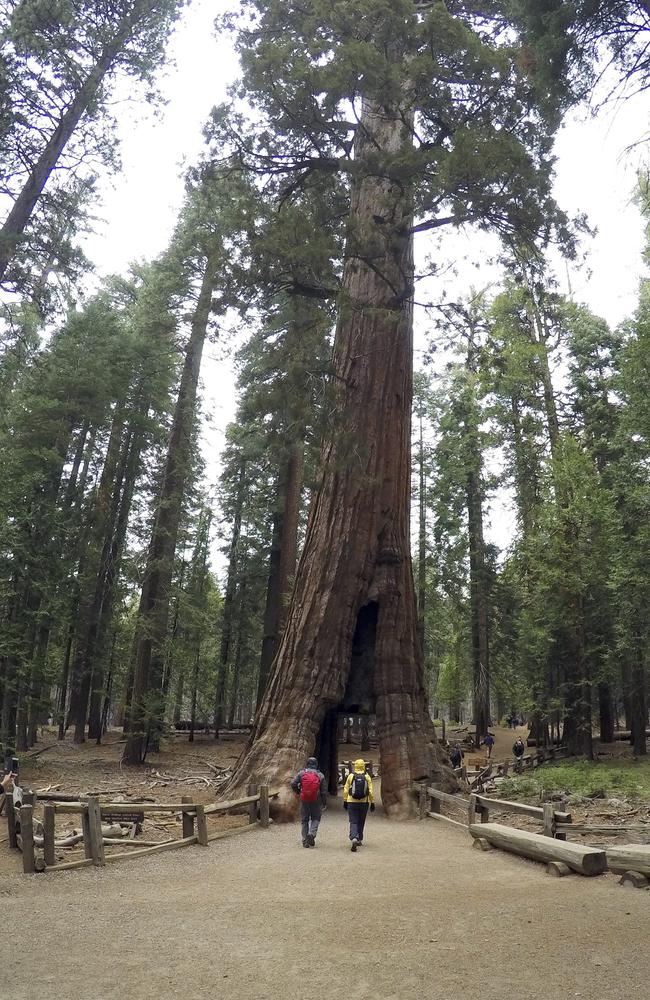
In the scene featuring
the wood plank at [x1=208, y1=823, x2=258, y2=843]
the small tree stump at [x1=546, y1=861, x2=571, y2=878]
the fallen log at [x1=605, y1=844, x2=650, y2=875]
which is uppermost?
the fallen log at [x1=605, y1=844, x2=650, y2=875]

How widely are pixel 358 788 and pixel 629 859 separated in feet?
11.2

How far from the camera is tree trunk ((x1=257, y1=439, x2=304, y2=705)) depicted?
61.6 feet

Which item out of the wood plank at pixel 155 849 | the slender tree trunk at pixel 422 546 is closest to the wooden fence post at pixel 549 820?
the wood plank at pixel 155 849

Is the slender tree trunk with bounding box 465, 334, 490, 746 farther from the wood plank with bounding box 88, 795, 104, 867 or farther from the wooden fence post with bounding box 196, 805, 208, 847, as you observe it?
the wood plank with bounding box 88, 795, 104, 867

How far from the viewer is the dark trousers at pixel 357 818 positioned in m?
8.38

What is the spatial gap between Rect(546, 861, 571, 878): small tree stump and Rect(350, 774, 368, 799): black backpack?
8.24ft

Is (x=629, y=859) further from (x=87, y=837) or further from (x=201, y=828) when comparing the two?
(x=87, y=837)

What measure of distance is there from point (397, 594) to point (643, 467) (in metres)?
12.5

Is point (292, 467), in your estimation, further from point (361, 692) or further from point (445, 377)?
point (445, 377)

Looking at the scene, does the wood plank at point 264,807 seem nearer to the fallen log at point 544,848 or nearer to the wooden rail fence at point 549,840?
the wooden rail fence at point 549,840

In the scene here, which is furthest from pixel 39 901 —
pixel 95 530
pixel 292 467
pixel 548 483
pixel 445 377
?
pixel 445 377

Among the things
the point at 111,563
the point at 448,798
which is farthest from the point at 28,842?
the point at 111,563

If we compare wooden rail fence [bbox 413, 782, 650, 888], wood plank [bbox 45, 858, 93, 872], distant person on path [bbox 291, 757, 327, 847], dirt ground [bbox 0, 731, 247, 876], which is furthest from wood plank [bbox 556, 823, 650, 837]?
wood plank [bbox 45, 858, 93, 872]

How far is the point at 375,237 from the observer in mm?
9383
